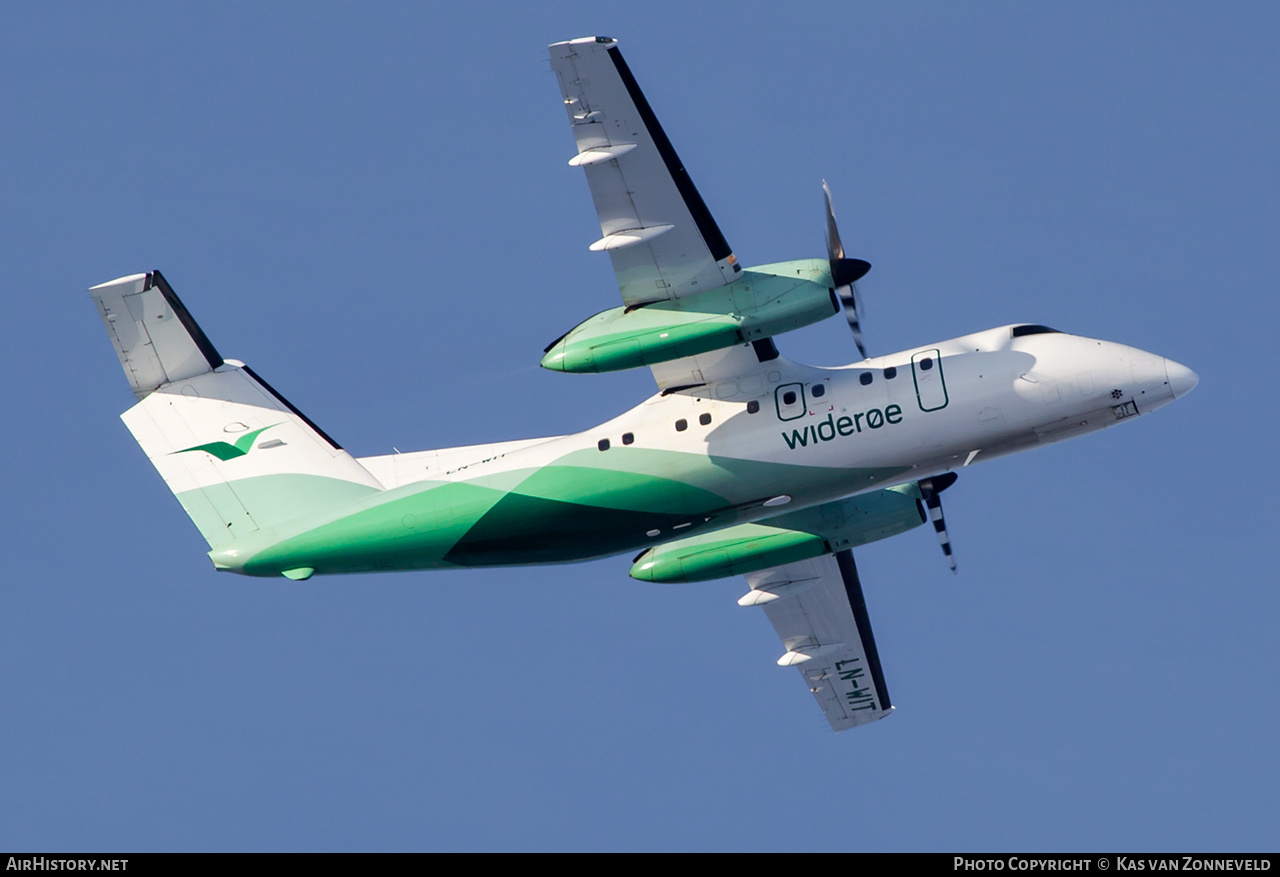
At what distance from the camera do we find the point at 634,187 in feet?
62.8

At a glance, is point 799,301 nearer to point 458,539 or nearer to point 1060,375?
point 1060,375

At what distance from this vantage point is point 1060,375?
65.4ft

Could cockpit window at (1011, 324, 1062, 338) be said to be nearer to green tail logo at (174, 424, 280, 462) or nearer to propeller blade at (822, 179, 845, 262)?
propeller blade at (822, 179, 845, 262)

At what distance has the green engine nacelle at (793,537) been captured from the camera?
22.6 meters

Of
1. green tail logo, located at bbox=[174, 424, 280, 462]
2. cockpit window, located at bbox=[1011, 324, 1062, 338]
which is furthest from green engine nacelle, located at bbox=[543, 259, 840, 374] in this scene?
green tail logo, located at bbox=[174, 424, 280, 462]

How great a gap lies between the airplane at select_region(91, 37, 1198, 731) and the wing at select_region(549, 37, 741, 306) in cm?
3

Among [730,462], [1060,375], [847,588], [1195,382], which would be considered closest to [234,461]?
[730,462]

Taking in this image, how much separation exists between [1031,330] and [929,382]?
1694mm

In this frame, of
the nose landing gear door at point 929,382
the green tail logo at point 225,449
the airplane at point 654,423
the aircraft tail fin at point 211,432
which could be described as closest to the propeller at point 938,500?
the airplane at point 654,423

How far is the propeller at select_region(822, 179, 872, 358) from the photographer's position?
19.4 metres

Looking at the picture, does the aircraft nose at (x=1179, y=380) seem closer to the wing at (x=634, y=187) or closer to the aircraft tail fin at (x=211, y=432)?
the wing at (x=634, y=187)

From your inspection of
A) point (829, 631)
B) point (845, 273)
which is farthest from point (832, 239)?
point (829, 631)

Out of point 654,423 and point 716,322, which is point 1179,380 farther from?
point 654,423

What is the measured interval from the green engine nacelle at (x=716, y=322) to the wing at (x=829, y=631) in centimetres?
574
